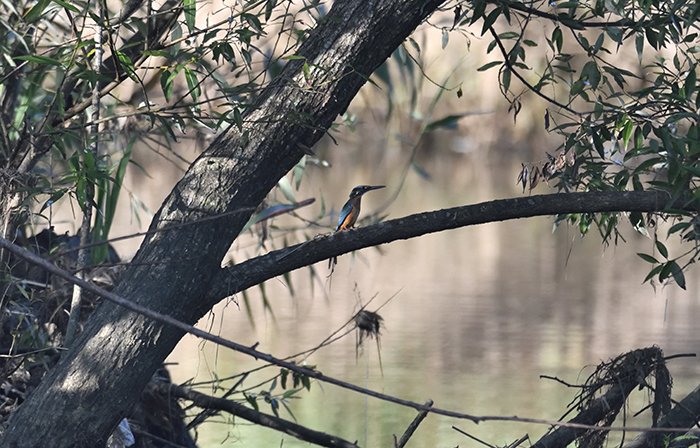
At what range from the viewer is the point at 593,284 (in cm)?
620

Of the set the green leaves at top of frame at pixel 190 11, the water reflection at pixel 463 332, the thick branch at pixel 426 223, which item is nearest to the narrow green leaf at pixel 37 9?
the green leaves at top of frame at pixel 190 11

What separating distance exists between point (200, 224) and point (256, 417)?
0.81 m

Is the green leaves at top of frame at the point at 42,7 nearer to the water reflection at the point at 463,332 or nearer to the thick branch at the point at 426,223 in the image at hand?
the thick branch at the point at 426,223

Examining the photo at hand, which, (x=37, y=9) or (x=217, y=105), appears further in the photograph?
(x=217, y=105)

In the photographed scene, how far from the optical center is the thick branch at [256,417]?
2.70 metres

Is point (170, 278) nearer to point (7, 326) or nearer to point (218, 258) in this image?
point (218, 258)

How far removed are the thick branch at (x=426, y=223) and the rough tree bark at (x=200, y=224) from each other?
6 cm

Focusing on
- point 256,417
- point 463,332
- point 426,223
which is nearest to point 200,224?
point 426,223

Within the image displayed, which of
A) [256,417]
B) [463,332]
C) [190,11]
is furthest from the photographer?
[463,332]

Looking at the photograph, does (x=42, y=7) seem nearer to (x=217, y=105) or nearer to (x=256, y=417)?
(x=217, y=105)

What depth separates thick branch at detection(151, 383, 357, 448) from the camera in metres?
2.70

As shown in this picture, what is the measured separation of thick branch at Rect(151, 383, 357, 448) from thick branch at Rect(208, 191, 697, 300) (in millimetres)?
673

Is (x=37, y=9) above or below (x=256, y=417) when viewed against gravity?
above

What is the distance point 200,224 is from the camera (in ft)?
6.88
